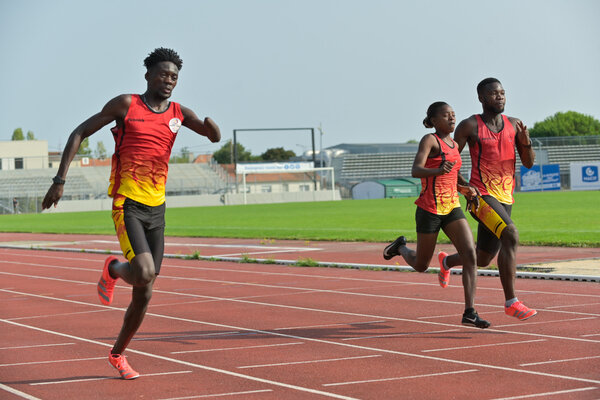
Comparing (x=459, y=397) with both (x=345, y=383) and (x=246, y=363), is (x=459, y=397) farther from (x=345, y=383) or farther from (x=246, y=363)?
(x=246, y=363)

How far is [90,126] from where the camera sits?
6055 millimetres

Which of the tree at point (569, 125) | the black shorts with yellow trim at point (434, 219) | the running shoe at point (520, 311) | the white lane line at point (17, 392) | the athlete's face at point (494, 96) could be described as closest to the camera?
the white lane line at point (17, 392)

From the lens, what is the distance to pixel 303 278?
12984 mm

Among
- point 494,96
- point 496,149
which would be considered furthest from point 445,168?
point 494,96

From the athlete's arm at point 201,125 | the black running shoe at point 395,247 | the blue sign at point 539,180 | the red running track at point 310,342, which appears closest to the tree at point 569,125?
the blue sign at point 539,180

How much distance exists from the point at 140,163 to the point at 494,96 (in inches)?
135

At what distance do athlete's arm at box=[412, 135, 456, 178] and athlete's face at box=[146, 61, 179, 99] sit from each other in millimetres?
2551

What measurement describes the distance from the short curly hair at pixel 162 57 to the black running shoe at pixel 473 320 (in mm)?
3289

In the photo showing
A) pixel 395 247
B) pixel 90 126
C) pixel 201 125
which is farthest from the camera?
pixel 395 247

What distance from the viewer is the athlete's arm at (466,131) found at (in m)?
8.06

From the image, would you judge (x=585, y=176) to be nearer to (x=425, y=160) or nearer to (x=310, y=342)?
(x=425, y=160)

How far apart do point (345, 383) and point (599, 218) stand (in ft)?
73.7

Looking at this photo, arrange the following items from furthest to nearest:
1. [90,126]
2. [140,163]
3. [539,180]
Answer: [539,180]
[140,163]
[90,126]

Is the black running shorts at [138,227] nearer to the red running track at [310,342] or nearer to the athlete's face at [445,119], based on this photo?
the red running track at [310,342]
